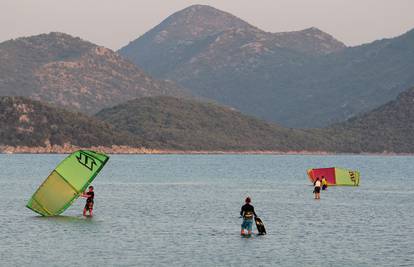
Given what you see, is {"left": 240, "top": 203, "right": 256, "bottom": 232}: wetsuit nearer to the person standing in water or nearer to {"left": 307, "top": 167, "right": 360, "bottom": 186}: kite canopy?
the person standing in water

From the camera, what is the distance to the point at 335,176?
133 meters

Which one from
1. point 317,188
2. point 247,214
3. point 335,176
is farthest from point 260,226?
point 335,176

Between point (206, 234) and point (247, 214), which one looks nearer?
point (247, 214)

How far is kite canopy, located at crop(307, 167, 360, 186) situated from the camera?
132 meters

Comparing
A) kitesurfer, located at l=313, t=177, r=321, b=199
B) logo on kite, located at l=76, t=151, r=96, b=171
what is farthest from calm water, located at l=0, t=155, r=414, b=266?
logo on kite, located at l=76, t=151, r=96, b=171

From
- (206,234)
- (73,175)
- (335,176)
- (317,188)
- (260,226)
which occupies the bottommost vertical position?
(206,234)

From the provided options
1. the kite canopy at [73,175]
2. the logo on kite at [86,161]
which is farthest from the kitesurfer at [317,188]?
the logo on kite at [86,161]

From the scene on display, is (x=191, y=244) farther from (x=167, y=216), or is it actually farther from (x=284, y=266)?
(x=167, y=216)

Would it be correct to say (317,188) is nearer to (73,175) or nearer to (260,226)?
(73,175)

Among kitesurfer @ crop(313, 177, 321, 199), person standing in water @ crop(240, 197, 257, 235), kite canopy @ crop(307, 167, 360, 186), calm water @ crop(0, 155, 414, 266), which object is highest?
A: kite canopy @ crop(307, 167, 360, 186)

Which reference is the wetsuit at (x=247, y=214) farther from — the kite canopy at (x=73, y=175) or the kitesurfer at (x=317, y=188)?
the kitesurfer at (x=317, y=188)

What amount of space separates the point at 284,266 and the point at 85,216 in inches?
1065

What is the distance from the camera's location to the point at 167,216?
7556cm

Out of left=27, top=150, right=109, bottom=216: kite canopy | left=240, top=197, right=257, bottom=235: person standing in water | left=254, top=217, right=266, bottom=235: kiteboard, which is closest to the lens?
left=240, top=197, right=257, bottom=235: person standing in water
